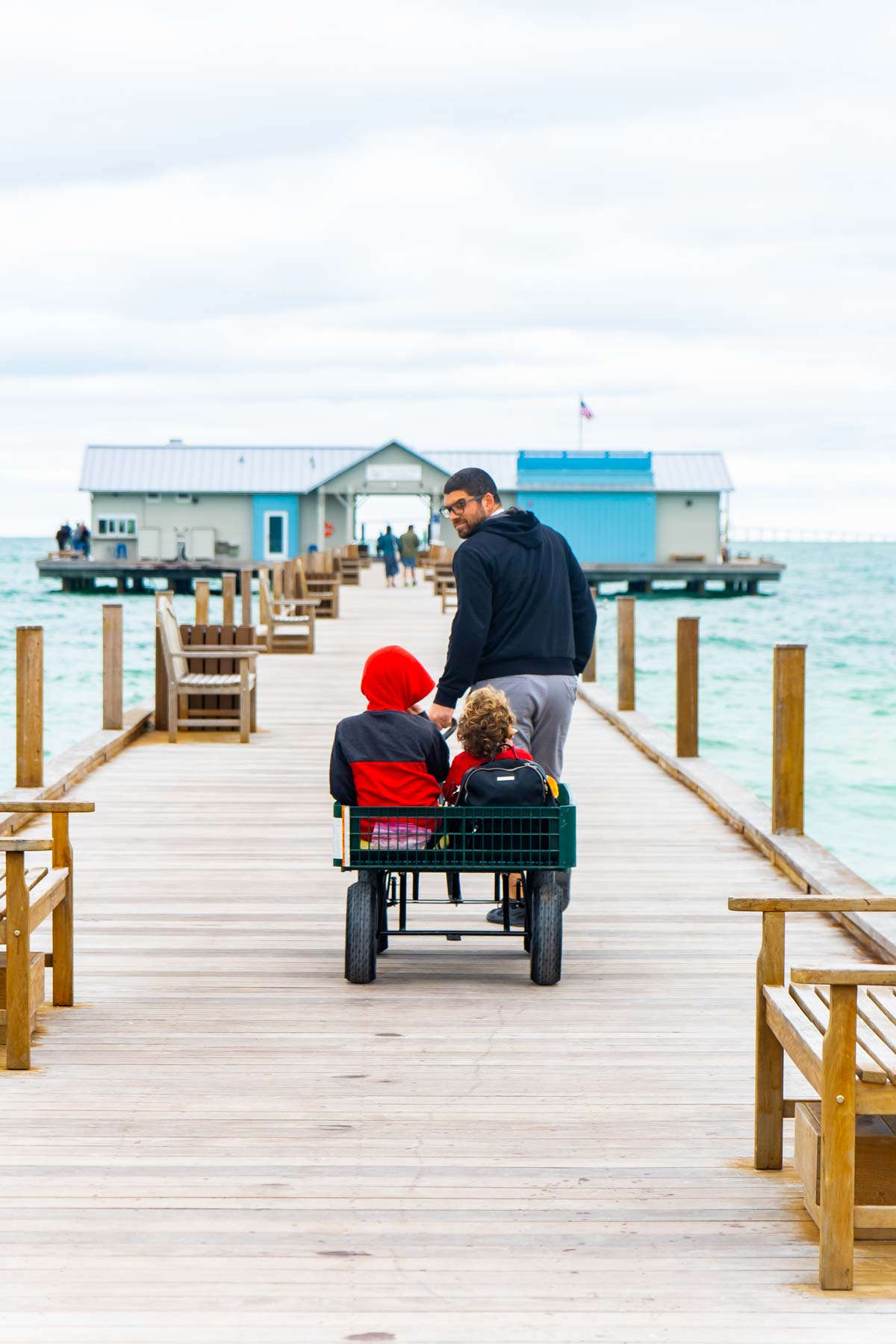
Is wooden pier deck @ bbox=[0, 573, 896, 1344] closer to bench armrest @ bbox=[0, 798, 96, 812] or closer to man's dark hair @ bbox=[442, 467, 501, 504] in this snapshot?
bench armrest @ bbox=[0, 798, 96, 812]

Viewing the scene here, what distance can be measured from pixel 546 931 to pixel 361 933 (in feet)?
1.96

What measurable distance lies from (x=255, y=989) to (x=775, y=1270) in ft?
8.26

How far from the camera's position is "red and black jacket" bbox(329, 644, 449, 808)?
5578 mm

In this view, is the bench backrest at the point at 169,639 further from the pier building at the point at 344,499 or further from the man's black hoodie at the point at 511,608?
the pier building at the point at 344,499

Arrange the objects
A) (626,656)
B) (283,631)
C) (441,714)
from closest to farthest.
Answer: (441,714) → (626,656) → (283,631)

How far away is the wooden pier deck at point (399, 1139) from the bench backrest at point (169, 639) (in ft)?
17.0

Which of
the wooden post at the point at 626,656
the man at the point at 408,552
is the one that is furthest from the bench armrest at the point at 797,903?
the man at the point at 408,552

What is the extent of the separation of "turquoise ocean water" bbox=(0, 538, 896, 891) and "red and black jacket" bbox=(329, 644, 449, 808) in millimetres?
12713

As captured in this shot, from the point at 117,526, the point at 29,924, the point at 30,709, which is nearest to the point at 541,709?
the point at 29,924

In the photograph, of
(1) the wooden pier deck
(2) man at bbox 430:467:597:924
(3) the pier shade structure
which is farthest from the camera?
(3) the pier shade structure

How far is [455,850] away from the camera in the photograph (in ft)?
17.7

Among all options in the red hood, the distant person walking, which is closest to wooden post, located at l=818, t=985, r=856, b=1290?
the red hood

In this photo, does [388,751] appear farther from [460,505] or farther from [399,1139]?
[399,1139]

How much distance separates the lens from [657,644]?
159 ft
